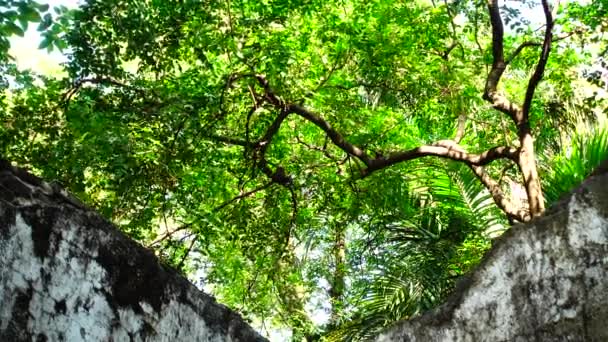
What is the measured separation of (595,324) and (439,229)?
5.63 meters

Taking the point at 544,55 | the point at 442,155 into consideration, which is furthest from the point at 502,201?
the point at 544,55

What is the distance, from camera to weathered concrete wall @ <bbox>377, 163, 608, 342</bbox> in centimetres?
305

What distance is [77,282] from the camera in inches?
109

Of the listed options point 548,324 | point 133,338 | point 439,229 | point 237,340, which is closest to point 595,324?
point 548,324

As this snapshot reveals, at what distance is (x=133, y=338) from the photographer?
288 centimetres

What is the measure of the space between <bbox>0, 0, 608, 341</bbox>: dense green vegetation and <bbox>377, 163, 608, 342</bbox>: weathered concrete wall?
268cm

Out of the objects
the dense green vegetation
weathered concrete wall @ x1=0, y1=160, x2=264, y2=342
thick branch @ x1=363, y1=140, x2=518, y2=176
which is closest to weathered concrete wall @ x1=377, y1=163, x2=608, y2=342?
weathered concrete wall @ x1=0, y1=160, x2=264, y2=342

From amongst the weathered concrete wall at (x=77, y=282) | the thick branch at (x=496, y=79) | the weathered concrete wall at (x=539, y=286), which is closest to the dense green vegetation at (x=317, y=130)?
the thick branch at (x=496, y=79)

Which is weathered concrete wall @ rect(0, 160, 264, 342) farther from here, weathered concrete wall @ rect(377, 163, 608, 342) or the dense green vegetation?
the dense green vegetation

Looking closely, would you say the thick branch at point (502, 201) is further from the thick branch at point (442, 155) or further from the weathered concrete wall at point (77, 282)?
the weathered concrete wall at point (77, 282)

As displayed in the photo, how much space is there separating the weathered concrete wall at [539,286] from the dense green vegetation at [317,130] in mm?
2677

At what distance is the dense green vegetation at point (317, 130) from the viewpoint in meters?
5.59

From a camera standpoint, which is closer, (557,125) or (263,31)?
(263,31)

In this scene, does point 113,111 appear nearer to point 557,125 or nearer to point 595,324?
point 595,324
